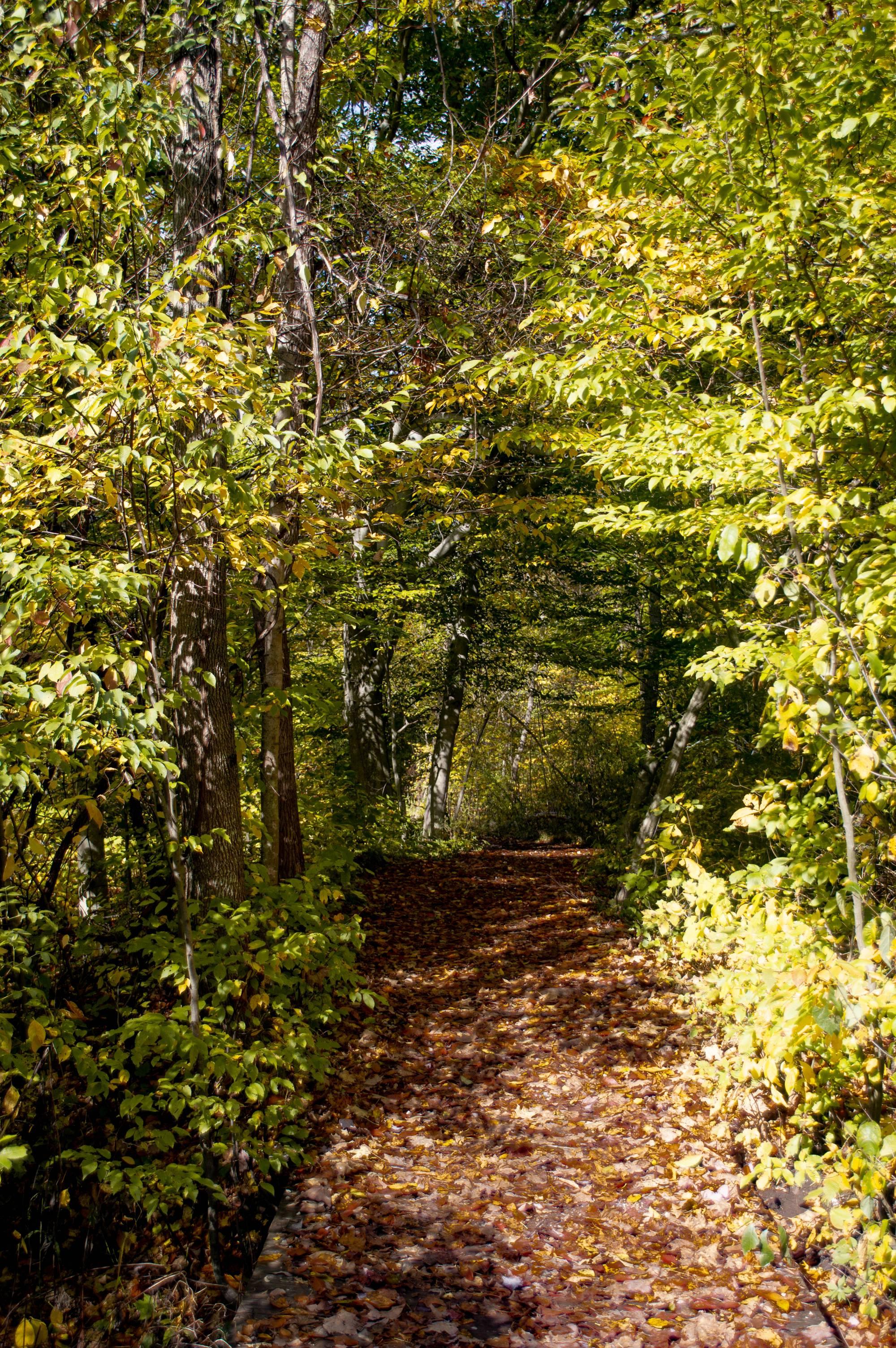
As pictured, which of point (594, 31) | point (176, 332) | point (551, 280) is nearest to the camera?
point (176, 332)

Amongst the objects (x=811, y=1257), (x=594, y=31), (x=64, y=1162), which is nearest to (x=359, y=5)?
(x=594, y=31)

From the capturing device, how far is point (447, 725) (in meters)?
14.4

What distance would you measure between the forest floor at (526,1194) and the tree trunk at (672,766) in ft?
4.47

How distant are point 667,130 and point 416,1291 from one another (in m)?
4.86

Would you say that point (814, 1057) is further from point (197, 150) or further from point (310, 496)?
point (197, 150)

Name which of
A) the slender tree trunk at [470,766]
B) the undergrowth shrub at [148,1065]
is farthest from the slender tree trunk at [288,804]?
the slender tree trunk at [470,766]

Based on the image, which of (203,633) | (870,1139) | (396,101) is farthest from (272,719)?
(396,101)

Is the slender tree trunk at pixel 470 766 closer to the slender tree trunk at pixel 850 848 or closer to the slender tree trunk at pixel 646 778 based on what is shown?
the slender tree trunk at pixel 646 778

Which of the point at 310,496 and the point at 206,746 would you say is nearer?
the point at 310,496

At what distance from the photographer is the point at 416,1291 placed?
331 centimetres

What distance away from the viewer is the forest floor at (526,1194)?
10.1 ft

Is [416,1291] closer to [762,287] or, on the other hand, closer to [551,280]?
[762,287]

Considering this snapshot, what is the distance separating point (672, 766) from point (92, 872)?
16.8 ft

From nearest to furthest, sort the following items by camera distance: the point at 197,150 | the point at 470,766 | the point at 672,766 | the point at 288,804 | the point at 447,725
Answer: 1. the point at 197,150
2. the point at 288,804
3. the point at 672,766
4. the point at 447,725
5. the point at 470,766
